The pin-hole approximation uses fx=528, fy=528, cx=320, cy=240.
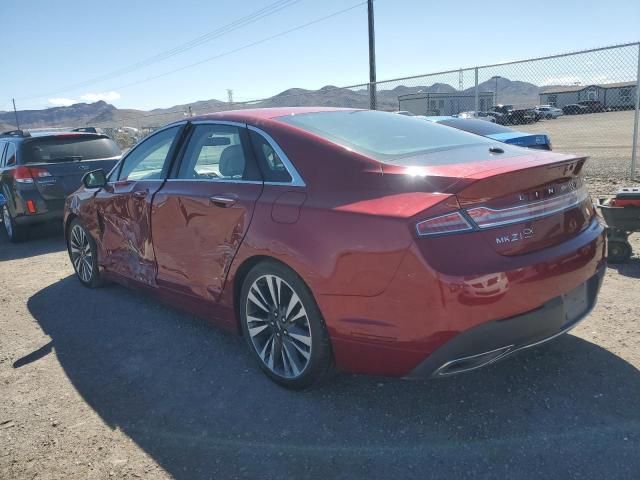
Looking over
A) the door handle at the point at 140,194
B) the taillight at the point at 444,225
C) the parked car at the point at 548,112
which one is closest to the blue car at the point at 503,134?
the door handle at the point at 140,194

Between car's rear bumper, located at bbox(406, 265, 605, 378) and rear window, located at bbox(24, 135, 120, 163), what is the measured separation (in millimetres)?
6949

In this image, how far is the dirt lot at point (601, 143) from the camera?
30.5 feet

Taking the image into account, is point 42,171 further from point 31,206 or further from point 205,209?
point 205,209

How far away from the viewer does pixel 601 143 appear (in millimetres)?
18344

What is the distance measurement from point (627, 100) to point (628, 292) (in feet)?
29.0

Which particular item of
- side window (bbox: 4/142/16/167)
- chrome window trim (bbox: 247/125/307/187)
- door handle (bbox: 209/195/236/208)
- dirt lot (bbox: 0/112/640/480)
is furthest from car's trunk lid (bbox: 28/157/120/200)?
chrome window trim (bbox: 247/125/307/187)

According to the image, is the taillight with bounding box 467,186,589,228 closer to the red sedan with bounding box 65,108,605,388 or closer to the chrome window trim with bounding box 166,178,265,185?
the red sedan with bounding box 65,108,605,388

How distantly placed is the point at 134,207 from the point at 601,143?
60.2 feet

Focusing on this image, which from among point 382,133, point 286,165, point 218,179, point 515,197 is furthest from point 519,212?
point 218,179

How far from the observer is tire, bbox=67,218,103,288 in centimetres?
507

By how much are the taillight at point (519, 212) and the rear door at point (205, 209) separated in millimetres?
1269

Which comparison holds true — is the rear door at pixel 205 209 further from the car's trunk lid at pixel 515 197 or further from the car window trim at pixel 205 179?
the car's trunk lid at pixel 515 197

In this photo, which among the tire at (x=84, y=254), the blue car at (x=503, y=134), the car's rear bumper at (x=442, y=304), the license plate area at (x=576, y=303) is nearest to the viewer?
the car's rear bumper at (x=442, y=304)

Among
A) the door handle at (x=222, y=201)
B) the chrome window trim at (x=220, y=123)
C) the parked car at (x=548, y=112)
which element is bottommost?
the parked car at (x=548, y=112)
